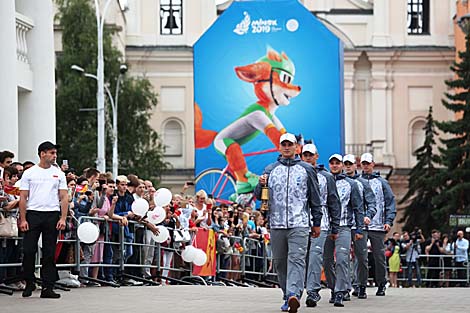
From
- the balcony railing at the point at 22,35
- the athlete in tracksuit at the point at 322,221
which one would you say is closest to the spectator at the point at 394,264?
the balcony railing at the point at 22,35

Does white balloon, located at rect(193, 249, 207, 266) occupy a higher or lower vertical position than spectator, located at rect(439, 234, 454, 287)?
higher

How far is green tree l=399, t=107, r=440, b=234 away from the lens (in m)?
69.6

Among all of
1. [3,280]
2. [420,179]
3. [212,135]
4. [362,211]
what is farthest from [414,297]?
[420,179]

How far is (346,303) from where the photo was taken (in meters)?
20.1

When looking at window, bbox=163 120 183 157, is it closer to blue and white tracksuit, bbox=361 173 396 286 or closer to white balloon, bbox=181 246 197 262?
white balloon, bbox=181 246 197 262

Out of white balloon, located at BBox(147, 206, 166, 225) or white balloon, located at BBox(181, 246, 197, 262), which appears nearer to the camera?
white balloon, located at BBox(147, 206, 166, 225)

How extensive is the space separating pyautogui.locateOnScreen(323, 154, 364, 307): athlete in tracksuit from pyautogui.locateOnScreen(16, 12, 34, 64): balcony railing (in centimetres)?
902

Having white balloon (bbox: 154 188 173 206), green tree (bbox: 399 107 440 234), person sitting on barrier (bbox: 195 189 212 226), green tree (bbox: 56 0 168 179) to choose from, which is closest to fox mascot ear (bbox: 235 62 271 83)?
green tree (bbox: 56 0 168 179)

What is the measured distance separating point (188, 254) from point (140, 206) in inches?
99.1

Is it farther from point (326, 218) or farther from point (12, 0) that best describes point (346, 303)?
point (12, 0)

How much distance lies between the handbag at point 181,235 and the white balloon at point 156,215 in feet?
4.90

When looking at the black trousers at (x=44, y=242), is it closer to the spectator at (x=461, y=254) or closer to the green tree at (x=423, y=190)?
the spectator at (x=461, y=254)

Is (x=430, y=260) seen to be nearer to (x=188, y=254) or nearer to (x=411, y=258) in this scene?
(x=411, y=258)

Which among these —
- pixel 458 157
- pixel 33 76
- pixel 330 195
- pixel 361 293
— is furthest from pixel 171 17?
pixel 330 195
